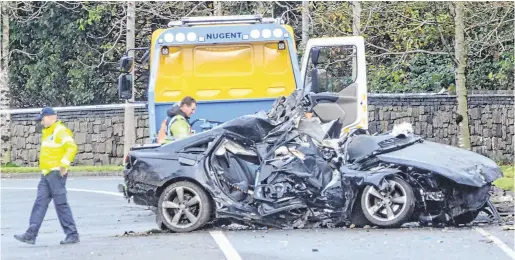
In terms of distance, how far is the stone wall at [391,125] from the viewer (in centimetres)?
2575

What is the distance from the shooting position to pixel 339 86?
18766mm

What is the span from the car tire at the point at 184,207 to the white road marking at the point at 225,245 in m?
0.23

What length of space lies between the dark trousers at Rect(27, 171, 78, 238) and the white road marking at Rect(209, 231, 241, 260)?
149cm

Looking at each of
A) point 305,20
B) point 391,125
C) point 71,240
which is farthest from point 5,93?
point 71,240

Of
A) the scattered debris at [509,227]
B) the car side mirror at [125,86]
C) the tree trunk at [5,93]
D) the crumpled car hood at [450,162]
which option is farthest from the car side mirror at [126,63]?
the tree trunk at [5,93]

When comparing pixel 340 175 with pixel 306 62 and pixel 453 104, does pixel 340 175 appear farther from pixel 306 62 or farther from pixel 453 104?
pixel 453 104

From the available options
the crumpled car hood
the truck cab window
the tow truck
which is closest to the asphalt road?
the crumpled car hood

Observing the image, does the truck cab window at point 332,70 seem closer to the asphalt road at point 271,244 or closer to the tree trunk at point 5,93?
the asphalt road at point 271,244

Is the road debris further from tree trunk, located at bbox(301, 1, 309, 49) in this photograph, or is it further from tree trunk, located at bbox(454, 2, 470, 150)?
tree trunk, located at bbox(301, 1, 309, 49)

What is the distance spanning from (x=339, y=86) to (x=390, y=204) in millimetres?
7097

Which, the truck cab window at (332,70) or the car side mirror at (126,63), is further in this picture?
the truck cab window at (332,70)

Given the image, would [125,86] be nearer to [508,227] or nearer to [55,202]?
[55,202]

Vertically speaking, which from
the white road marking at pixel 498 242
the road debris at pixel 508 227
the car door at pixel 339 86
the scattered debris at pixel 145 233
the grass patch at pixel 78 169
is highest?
the car door at pixel 339 86

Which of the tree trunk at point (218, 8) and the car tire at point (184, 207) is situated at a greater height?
the tree trunk at point (218, 8)
